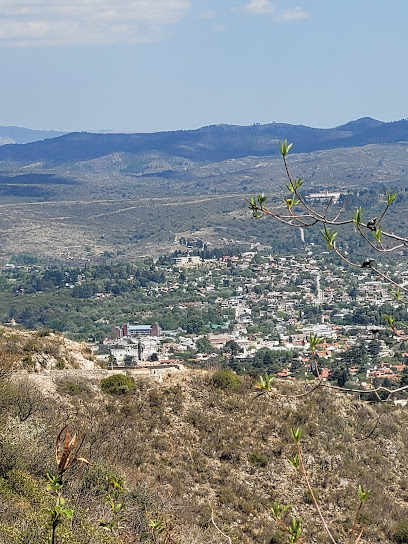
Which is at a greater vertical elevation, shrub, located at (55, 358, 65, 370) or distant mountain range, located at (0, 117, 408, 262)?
shrub, located at (55, 358, 65, 370)

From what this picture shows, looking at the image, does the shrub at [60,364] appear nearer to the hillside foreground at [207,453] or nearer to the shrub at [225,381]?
the hillside foreground at [207,453]

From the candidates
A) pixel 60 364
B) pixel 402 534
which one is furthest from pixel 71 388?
pixel 402 534

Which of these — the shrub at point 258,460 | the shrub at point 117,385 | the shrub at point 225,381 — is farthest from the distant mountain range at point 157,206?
the shrub at point 258,460

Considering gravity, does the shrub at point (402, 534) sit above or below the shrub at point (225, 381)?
below

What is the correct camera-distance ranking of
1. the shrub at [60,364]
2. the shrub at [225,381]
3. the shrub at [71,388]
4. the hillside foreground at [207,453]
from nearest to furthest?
the hillside foreground at [207,453] < the shrub at [71,388] < the shrub at [225,381] < the shrub at [60,364]

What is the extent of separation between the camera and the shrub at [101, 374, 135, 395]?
648 inches

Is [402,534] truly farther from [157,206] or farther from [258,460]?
[157,206]

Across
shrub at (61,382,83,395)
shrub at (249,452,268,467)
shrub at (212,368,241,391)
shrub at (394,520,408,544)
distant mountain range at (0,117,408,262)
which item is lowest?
distant mountain range at (0,117,408,262)

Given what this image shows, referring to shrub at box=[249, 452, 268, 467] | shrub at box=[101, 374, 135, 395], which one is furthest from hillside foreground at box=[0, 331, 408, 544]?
shrub at box=[101, 374, 135, 395]

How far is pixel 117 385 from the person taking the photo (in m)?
16.5

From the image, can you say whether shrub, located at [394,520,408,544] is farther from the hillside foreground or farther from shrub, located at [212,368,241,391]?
shrub, located at [212,368,241,391]

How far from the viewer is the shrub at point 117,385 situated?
54.0ft

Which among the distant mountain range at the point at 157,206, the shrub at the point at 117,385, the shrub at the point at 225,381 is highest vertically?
the shrub at the point at 117,385

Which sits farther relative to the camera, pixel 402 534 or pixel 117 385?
pixel 117 385
